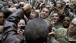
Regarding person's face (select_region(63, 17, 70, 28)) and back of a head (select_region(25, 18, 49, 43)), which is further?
person's face (select_region(63, 17, 70, 28))

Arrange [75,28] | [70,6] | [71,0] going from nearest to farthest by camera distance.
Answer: [75,28] → [70,6] → [71,0]

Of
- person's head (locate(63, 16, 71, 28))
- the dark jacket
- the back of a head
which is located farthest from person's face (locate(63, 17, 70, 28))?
the back of a head

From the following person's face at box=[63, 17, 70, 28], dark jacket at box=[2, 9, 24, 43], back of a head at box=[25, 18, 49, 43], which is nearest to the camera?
back of a head at box=[25, 18, 49, 43]

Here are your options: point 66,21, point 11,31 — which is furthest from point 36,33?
point 66,21

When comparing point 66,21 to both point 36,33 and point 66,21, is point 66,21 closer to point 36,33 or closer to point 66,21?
point 66,21

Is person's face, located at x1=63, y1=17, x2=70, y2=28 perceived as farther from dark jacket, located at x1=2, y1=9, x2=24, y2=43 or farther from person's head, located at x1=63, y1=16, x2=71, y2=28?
dark jacket, located at x1=2, y1=9, x2=24, y2=43

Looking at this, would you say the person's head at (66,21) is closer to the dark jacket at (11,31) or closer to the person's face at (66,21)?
the person's face at (66,21)

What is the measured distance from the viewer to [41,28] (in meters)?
2.11

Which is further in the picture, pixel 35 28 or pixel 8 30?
pixel 8 30

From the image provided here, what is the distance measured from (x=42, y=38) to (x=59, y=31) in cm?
Answer: 253

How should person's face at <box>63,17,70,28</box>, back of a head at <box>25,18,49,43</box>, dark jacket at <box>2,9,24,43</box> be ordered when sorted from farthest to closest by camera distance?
person's face at <box>63,17,70,28</box> < dark jacket at <box>2,9,24,43</box> < back of a head at <box>25,18,49,43</box>

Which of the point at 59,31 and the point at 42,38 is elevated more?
the point at 42,38

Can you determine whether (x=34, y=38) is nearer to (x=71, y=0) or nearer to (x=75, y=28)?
(x=75, y=28)

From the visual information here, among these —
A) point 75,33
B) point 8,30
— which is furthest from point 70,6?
point 8,30
